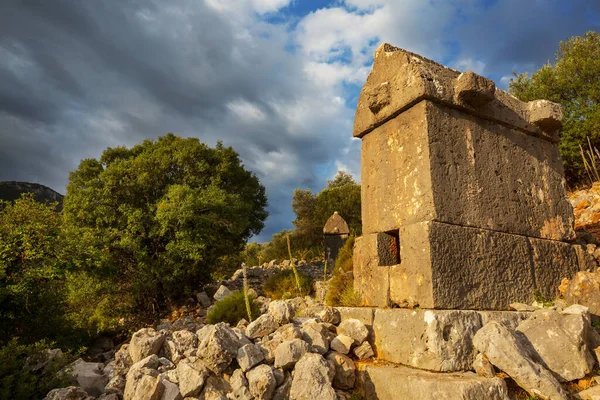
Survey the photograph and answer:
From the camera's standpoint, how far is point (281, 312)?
3.92 meters

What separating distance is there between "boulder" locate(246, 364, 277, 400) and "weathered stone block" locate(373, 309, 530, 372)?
1193 millimetres

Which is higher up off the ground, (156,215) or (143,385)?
(156,215)

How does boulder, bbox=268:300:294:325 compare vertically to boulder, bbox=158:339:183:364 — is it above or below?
above

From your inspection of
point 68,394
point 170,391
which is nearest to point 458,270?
point 170,391

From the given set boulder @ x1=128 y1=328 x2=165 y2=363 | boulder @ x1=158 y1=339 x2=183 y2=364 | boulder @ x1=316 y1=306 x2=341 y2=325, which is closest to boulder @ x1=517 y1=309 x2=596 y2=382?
boulder @ x1=316 y1=306 x2=341 y2=325

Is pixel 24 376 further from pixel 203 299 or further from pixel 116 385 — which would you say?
pixel 203 299

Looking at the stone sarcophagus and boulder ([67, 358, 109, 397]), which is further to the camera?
the stone sarcophagus

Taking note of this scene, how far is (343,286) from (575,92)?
17262 mm

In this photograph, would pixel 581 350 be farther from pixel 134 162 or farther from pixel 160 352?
pixel 134 162

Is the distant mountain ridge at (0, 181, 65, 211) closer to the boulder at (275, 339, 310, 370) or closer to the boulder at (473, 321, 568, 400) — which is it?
the boulder at (275, 339, 310, 370)

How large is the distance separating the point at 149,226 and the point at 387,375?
9.95 m


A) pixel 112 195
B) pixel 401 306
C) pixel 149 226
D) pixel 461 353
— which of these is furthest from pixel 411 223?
pixel 112 195

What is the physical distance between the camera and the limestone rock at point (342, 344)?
3.64 m

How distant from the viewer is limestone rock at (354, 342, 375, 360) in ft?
12.0
